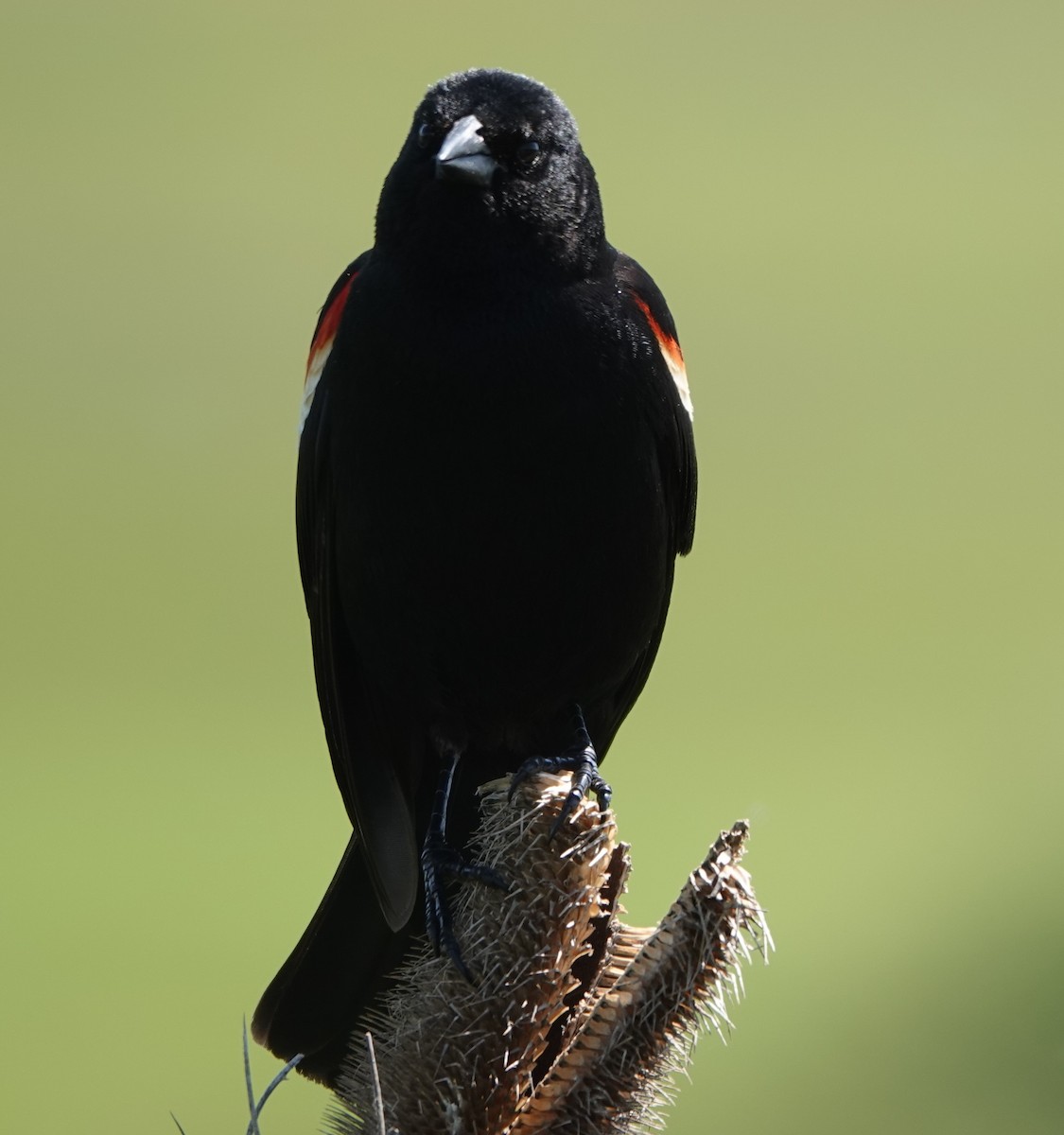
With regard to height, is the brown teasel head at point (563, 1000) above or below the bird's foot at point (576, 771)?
below

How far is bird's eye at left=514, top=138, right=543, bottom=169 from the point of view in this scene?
2.30 meters

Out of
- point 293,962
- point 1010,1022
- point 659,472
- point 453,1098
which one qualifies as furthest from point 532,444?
point 1010,1022

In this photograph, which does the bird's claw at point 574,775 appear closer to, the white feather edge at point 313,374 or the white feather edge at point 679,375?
the white feather edge at point 679,375

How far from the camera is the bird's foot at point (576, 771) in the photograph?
5.30 feet

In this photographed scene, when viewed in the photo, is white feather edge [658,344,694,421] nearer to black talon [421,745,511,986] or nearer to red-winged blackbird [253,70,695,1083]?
A: red-winged blackbird [253,70,695,1083]

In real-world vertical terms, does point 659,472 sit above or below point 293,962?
above

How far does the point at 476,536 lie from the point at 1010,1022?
5.38 meters

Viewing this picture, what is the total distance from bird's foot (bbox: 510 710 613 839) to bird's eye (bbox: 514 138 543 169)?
0.99m

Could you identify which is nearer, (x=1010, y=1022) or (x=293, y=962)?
(x=293, y=962)

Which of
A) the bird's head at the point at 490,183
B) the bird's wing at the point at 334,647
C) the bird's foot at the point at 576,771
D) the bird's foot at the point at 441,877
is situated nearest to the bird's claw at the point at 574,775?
the bird's foot at the point at 576,771

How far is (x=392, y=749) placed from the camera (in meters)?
2.71

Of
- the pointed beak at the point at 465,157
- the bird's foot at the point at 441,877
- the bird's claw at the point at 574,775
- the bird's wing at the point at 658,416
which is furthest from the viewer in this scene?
the bird's wing at the point at 658,416

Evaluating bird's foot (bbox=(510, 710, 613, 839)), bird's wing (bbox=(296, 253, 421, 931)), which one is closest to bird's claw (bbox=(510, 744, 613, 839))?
bird's foot (bbox=(510, 710, 613, 839))

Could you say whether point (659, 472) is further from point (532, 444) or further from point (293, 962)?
point (293, 962)
